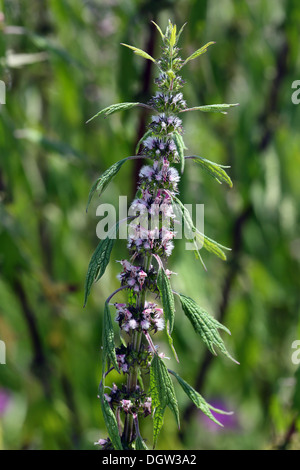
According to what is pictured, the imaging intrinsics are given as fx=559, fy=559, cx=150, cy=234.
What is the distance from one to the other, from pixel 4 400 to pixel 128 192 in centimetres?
→ 179

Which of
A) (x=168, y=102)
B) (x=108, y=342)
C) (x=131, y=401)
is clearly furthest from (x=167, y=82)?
(x=131, y=401)

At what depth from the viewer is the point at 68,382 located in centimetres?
229

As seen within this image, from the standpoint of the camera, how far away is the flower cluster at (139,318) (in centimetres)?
82

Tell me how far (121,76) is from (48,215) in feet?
2.42

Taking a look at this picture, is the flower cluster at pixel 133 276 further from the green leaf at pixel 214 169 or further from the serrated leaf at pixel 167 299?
the green leaf at pixel 214 169

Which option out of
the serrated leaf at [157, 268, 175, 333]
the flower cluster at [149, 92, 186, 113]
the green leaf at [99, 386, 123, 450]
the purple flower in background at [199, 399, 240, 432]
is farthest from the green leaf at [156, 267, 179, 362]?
the purple flower in background at [199, 399, 240, 432]

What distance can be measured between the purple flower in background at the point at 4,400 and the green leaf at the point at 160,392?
248 cm

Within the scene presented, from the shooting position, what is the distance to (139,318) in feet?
2.73

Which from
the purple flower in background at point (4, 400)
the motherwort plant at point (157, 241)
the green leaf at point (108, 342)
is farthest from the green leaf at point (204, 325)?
the purple flower in background at point (4, 400)

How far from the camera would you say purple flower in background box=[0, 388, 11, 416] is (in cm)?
308

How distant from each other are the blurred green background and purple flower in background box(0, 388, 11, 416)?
0.82 metres
